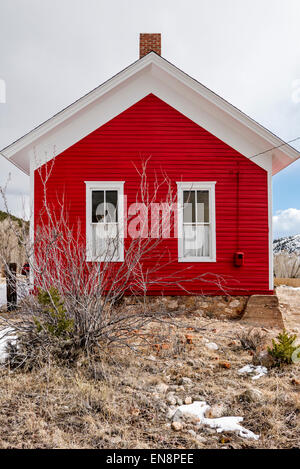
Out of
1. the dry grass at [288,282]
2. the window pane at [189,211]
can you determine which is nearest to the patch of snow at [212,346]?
the window pane at [189,211]

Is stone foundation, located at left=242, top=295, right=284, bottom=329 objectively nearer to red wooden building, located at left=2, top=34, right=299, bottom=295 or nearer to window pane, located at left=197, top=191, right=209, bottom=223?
red wooden building, located at left=2, top=34, right=299, bottom=295

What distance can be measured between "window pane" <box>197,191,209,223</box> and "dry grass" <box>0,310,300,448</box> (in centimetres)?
408

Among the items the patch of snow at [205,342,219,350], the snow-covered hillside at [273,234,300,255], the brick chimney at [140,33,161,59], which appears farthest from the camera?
the snow-covered hillside at [273,234,300,255]

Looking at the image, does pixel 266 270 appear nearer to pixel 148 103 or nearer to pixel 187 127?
pixel 187 127

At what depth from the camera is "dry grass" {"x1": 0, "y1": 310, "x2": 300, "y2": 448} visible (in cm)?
371

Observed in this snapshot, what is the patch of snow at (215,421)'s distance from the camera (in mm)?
3865

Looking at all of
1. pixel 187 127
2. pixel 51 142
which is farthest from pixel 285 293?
pixel 51 142

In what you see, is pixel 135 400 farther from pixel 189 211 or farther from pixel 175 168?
pixel 175 168

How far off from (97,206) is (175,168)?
2.14 metres

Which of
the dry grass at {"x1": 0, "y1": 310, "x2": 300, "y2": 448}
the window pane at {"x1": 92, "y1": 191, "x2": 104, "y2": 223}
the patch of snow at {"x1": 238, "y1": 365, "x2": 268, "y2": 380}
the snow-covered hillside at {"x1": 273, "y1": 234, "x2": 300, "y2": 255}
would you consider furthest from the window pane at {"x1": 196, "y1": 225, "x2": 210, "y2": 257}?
the snow-covered hillside at {"x1": 273, "y1": 234, "x2": 300, "y2": 255}

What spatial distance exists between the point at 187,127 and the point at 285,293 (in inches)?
311

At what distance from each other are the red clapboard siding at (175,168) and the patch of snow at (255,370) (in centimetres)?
Answer: 411

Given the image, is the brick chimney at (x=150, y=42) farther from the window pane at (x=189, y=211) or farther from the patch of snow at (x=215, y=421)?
the patch of snow at (x=215, y=421)

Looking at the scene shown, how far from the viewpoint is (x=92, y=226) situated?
372 inches
